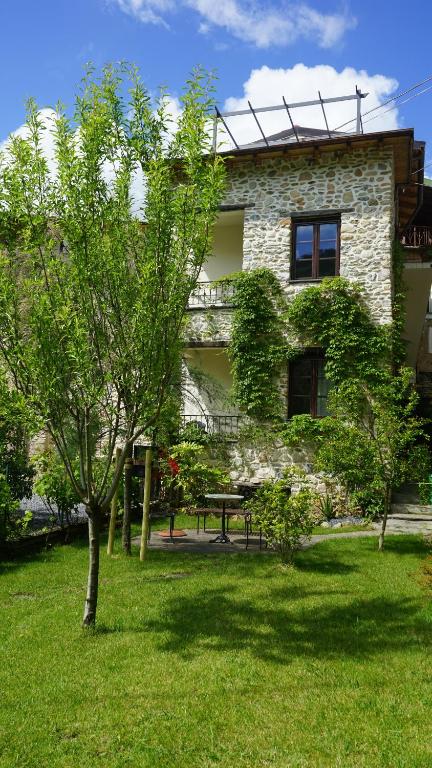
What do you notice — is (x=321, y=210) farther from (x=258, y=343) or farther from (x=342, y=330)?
(x=258, y=343)

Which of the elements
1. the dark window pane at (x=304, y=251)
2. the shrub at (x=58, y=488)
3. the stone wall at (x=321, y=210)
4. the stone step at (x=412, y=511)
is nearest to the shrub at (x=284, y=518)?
the shrub at (x=58, y=488)

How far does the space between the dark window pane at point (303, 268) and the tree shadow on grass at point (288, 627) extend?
9.56m

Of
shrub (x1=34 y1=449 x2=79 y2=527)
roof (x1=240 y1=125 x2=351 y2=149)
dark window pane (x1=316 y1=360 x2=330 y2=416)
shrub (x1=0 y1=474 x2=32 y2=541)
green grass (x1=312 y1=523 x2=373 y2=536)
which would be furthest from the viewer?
roof (x1=240 y1=125 x2=351 y2=149)

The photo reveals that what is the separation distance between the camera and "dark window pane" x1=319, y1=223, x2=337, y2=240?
595 inches

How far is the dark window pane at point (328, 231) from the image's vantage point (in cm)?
1512

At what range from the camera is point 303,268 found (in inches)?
605

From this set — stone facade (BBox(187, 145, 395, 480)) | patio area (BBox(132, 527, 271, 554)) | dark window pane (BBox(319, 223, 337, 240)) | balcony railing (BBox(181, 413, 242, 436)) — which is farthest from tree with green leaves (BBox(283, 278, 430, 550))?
patio area (BBox(132, 527, 271, 554))

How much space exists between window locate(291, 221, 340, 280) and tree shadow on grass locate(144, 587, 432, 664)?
9.52 metres

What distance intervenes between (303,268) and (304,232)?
3.07ft

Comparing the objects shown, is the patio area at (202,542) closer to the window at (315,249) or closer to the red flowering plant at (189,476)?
the red flowering plant at (189,476)

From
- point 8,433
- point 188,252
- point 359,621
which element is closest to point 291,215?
point 8,433

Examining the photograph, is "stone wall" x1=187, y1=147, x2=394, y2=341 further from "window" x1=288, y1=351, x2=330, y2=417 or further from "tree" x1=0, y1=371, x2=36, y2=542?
"tree" x1=0, y1=371, x2=36, y2=542

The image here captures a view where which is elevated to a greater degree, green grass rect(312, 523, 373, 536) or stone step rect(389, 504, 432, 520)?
stone step rect(389, 504, 432, 520)

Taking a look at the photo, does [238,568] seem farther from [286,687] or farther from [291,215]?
[291,215]
